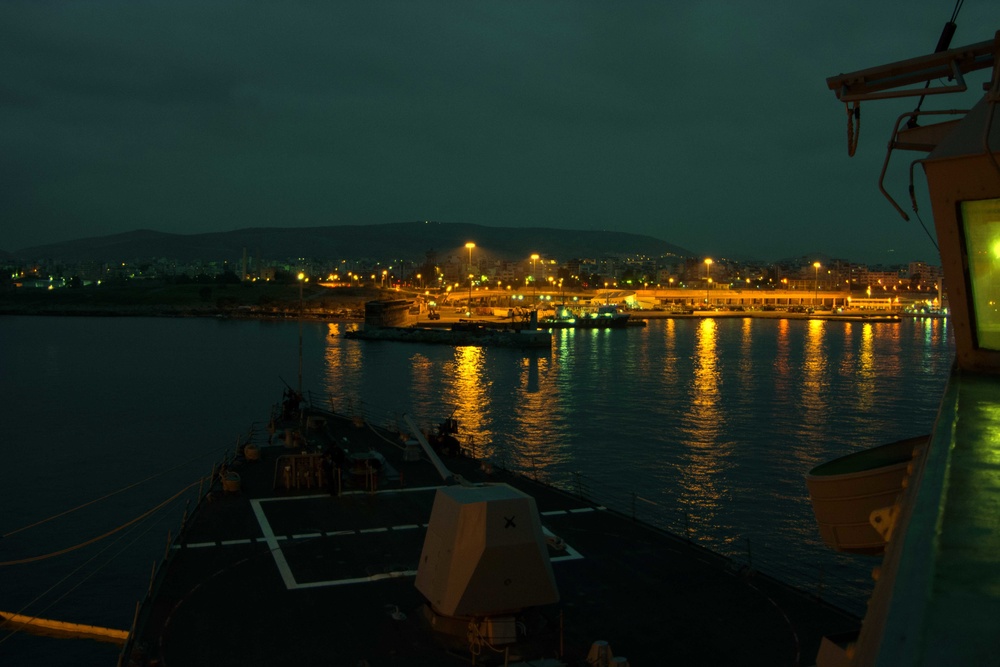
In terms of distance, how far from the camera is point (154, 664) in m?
8.43

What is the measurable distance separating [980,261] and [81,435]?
3728cm

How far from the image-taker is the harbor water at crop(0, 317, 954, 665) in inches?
766

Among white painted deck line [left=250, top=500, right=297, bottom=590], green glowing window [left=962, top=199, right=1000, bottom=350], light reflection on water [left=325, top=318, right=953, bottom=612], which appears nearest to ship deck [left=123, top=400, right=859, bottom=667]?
white painted deck line [left=250, top=500, right=297, bottom=590]

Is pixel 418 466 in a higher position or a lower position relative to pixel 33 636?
higher

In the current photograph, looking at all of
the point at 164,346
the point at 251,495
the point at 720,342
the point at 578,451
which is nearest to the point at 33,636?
the point at 251,495

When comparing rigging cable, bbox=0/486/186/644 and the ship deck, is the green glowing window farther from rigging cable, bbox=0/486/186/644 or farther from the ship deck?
rigging cable, bbox=0/486/186/644

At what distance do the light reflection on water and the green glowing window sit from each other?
10.5 meters

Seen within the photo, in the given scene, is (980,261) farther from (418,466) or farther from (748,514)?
(748,514)

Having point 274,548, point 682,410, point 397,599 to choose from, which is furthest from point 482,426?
point 397,599

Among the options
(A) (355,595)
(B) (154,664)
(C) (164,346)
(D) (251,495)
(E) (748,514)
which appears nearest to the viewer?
(B) (154,664)

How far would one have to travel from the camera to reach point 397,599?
10406 mm

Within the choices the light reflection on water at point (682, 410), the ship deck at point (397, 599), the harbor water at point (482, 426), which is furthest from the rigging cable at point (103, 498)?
the light reflection on water at point (682, 410)

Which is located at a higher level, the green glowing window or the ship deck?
the green glowing window

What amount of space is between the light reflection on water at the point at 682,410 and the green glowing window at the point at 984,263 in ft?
34.5
